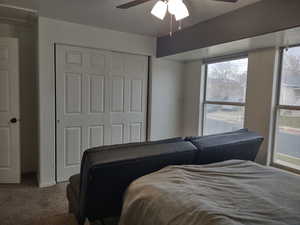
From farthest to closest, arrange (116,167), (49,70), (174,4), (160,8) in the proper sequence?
(49,70), (160,8), (174,4), (116,167)

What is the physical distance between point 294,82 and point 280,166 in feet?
3.69

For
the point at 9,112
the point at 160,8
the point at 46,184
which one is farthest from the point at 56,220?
the point at 160,8

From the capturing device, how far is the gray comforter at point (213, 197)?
106 centimetres

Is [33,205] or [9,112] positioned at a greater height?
[9,112]

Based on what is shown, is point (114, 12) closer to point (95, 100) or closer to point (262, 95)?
point (95, 100)

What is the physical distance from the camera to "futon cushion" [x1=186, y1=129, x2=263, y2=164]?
6.09 feet

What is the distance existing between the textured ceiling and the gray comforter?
5.87 ft

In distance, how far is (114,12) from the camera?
2680mm

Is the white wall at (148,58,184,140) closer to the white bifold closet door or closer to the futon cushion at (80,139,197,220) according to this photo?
the white bifold closet door

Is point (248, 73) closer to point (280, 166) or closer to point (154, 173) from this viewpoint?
point (280, 166)

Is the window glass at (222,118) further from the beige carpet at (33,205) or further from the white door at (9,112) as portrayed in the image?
the white door at (9,112)

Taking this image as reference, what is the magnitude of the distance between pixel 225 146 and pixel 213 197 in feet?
2.64

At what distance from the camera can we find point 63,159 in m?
3.24

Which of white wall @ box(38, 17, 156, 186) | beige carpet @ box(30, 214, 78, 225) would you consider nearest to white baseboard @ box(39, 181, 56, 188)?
white wall @ box(38, 17, 156, 186)
